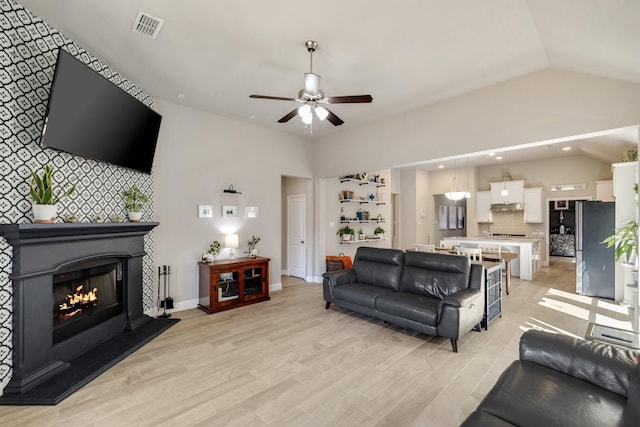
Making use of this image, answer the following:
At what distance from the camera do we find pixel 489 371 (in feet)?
9.05

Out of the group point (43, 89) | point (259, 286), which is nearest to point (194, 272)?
point (259, 286)

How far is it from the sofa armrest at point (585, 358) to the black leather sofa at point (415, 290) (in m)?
1.12

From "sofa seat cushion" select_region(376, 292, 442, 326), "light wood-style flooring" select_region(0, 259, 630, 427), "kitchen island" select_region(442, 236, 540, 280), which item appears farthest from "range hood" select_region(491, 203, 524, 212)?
"sofa seat cushion" select_region(376, 292, 442, 326)

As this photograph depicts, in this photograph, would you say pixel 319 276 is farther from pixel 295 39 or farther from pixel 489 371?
pixel 295 39

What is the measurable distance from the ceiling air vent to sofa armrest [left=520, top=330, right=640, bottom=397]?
4.08 metres

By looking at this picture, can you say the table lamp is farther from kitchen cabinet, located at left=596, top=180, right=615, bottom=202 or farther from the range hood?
kitchen cabinet, located at left=596, top=180, right=615, bottom=202

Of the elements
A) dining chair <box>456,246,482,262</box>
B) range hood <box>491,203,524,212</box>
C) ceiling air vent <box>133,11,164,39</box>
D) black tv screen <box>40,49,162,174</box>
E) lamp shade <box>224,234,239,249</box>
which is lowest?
dining chair <box>456,246,482,262</box>

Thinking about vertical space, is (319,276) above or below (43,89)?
below

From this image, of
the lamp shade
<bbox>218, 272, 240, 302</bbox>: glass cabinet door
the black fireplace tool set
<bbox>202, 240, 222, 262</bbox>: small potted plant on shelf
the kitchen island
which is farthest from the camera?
the kitchen island

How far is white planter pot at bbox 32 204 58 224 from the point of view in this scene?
252 centimetres

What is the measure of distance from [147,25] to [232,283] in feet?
12.1

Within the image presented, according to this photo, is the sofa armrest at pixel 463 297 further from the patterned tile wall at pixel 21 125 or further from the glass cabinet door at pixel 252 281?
the patterned tile wall at pixel 21 125

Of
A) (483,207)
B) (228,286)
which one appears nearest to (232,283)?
(228,286)

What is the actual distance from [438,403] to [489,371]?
0.83 m
